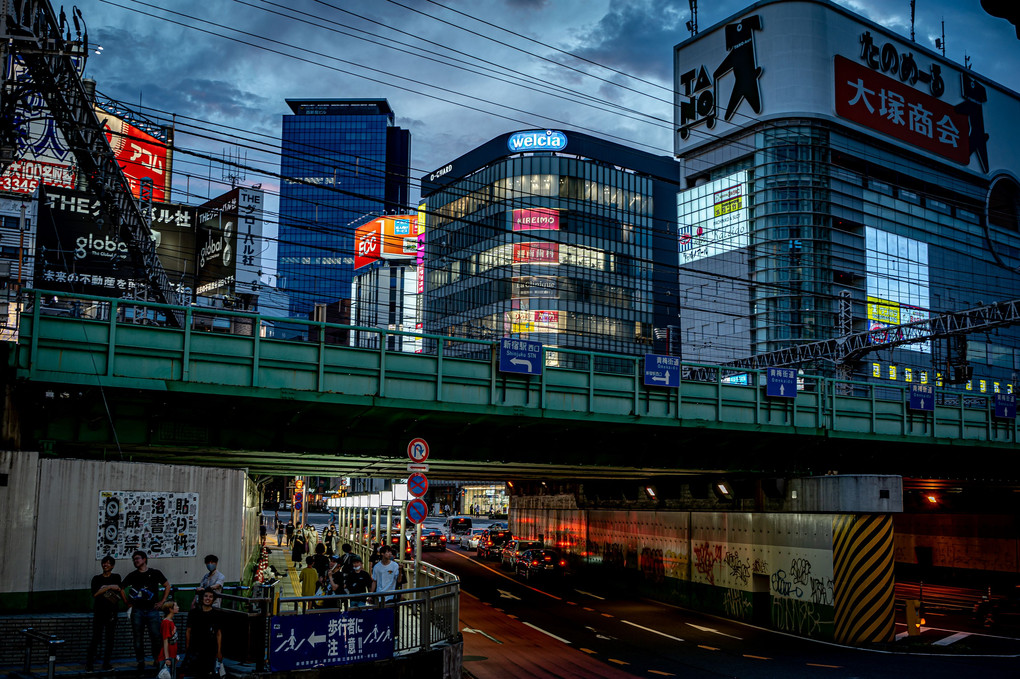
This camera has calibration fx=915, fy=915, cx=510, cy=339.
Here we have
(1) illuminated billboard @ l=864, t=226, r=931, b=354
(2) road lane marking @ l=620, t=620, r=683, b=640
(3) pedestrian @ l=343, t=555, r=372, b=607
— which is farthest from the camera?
(1) illuminated billboard @ l=864, t=226, r=931, b=354

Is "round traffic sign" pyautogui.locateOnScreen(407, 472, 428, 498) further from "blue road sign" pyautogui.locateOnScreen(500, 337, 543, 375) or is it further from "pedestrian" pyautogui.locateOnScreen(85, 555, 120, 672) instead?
"pedestrian" pyautogui.locateOnScreen(85, 555, 120, 672)

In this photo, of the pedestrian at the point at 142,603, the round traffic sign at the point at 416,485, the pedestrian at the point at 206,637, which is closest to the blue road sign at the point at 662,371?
the round traffic sign at the point at 416,485

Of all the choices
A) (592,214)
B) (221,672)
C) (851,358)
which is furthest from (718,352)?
(221,672)

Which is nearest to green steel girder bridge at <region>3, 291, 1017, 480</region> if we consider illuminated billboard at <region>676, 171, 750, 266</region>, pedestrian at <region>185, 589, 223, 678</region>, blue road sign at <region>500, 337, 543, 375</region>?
blue road sign at <region>500, 337, 543, 375</region>

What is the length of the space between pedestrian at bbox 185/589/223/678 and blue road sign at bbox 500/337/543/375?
34.0ft

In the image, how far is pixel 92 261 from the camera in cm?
4209

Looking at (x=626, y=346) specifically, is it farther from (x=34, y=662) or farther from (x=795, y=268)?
(x=34, y=662)

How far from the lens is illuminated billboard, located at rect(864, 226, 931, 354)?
318ft

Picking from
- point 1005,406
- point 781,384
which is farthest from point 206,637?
point 1005,406

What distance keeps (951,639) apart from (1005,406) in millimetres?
9803

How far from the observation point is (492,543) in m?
59.2

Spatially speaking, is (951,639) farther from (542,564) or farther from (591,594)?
(542,564)

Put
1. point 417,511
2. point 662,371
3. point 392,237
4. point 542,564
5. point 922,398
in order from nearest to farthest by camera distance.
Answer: point 417,511 < point 662,371 < point 922,398 < point 542,564 < point 392,237

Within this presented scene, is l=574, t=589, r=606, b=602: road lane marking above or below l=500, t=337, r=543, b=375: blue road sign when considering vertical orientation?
below
